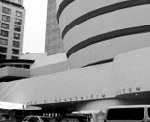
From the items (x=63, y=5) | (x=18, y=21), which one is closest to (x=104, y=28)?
(x=63, y=5)

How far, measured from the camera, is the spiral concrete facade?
40.9 meters

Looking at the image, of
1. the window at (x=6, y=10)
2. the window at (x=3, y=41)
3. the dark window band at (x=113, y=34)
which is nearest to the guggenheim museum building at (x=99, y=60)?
the dark window band at (x=113, y=34)

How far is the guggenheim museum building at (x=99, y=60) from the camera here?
3397 centimetres

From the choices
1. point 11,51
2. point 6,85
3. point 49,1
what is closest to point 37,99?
point 6,85

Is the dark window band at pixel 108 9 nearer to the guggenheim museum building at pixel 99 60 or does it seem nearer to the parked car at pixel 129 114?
the guggenheim museum building at pixel 99 60

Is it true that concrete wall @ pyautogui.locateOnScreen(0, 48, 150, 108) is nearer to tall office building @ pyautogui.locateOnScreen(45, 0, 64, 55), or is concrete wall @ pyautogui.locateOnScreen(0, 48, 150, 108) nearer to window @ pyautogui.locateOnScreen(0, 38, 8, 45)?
window @ pyautogui.locateOnScreen(0, 38, 8, 45)

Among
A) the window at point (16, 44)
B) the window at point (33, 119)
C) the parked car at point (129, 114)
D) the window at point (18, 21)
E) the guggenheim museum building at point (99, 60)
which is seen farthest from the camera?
the window at point (18, 21)

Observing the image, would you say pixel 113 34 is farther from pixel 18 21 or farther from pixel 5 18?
pixel 18 21

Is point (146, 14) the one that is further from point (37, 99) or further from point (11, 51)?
point (11, 51)

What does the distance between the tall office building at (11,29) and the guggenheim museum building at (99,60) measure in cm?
3858

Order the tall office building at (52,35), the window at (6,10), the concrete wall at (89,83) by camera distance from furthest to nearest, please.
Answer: the tall office building at (52,35) < the window at (6,10) < the concrete wall at (89,83)

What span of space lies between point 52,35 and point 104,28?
122 metres

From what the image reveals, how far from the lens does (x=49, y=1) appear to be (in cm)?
17312

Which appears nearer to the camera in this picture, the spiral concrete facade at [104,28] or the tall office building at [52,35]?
the spiral concrete facade at [104,28]
